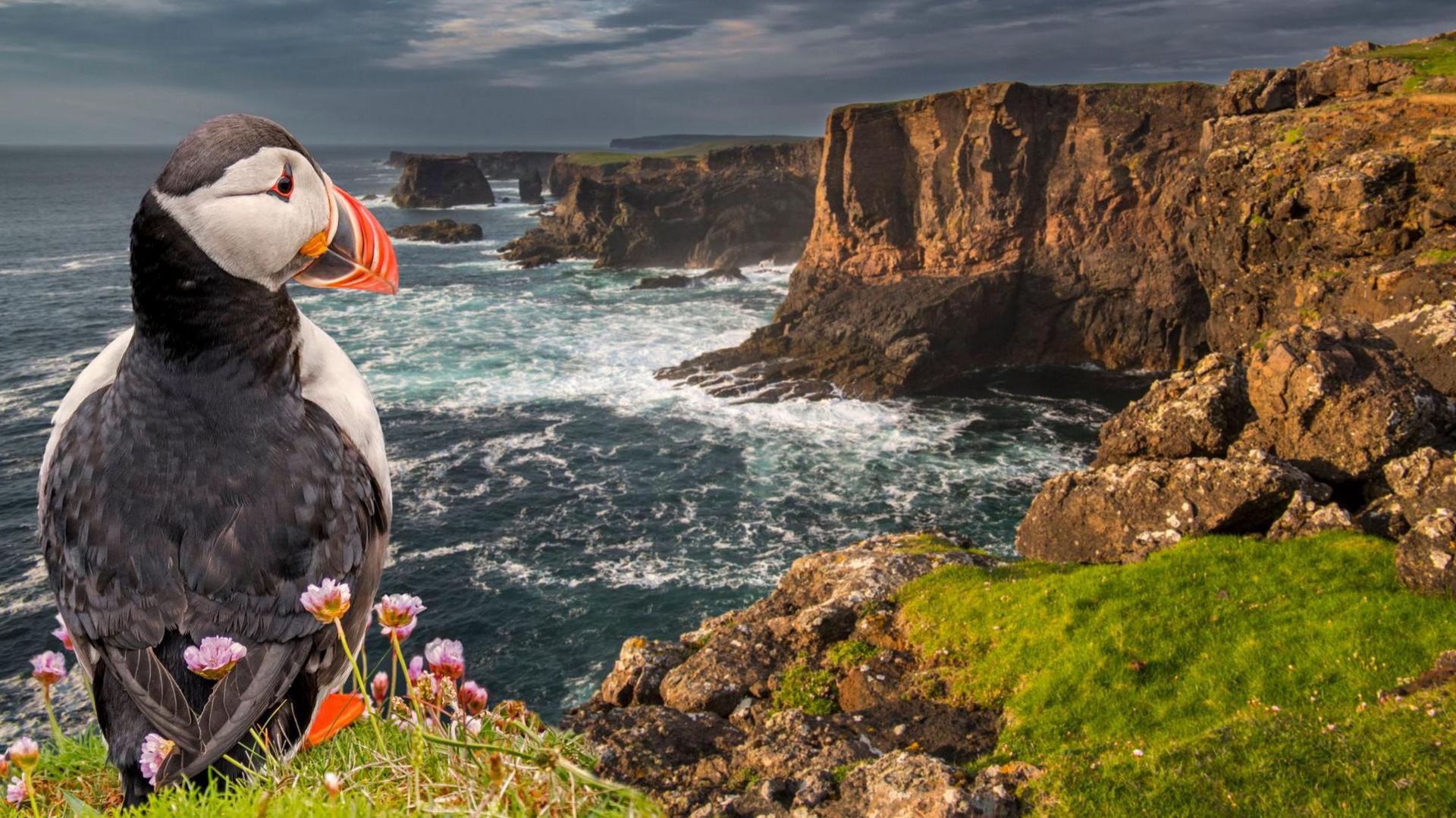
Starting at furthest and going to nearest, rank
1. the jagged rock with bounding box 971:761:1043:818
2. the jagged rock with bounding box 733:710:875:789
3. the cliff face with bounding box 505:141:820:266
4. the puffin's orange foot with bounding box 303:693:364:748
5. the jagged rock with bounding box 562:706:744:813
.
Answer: the cliff face with bounding box 505:141:820:266 → the jagged rock with bounding box 562:706:744:813 → the jagged rock with bounding box 733:710:875:789 → the jagged rock with bounding box 971:761:1043:818 → the puffin's orange foot with bounding box 303:693:364:748

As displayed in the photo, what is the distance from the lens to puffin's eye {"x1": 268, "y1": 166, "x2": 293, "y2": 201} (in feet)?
10.7

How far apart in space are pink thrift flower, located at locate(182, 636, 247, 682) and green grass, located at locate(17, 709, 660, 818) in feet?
1.65

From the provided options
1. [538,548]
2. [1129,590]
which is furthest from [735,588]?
[1129,590]

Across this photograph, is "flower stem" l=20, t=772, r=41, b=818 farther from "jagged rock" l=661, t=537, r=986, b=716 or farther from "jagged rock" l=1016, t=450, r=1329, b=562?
"jagged rock" l=1016, t=450, r=1329, b=562

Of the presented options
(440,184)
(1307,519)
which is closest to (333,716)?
(1307,519)

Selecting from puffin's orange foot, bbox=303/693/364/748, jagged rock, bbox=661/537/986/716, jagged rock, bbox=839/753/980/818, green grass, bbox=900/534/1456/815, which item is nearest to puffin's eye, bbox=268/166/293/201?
puffin's orange foot, bbox=303/693/364/748

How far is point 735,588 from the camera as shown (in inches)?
→ 1220

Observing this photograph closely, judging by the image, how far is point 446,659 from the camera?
148 inches

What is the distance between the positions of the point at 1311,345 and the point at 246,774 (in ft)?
72.5

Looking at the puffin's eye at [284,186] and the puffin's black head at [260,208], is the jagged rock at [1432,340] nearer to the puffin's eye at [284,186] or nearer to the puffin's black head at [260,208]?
the puffin's black head at [260,208]

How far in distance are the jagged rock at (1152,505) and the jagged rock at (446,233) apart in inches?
4298

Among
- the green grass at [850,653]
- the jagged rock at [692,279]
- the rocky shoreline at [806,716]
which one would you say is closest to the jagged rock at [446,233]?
the jagged rock at [692,279]

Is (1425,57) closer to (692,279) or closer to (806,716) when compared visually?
(806,716)

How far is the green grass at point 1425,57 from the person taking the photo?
34188mm
